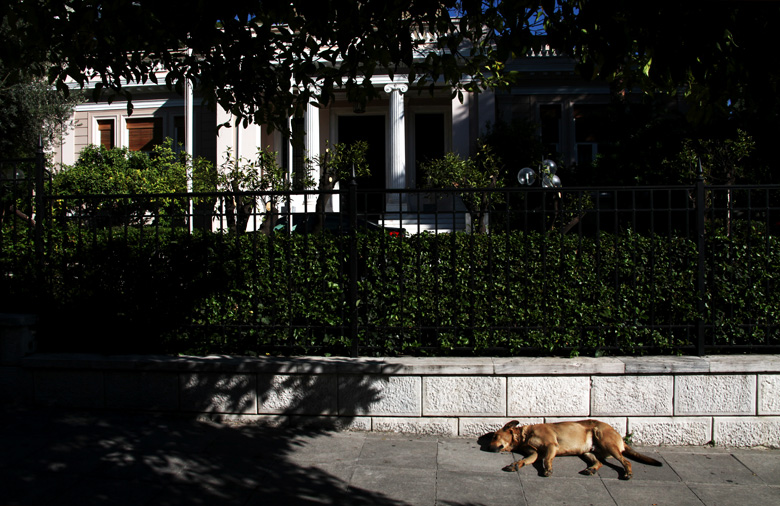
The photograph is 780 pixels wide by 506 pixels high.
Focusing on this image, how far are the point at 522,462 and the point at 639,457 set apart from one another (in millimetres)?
943

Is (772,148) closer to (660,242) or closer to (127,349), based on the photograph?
(660,242)

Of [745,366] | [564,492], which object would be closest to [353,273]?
[564,492]

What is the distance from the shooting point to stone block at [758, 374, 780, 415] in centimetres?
494

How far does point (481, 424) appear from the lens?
16.5ft

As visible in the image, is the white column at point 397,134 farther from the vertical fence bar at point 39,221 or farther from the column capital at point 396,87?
the vertical fence bar at point 39,221

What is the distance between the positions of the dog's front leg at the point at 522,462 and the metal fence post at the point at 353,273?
5.34ft

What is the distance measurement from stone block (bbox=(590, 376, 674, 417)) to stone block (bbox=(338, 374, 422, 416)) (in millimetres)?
1508

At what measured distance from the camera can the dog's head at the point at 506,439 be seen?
468 centimetres

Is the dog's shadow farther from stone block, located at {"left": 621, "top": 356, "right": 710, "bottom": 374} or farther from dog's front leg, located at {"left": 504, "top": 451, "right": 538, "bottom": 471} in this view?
stone block, located at {"left": 621, "top": 356, "right": 710, "bottom": 374}

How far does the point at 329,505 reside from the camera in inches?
150

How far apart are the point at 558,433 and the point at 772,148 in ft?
38.8

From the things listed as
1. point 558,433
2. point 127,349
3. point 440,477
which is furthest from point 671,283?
point 127,349

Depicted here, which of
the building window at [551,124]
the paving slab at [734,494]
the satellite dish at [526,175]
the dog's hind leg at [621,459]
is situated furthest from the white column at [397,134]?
the paving slab at [734,494]

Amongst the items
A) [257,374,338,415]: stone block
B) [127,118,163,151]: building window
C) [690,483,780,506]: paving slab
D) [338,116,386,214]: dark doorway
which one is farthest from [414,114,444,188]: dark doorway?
[690,483,780,506]: paving slab
